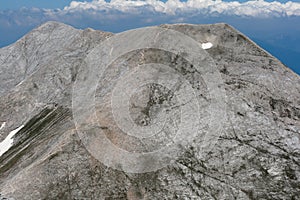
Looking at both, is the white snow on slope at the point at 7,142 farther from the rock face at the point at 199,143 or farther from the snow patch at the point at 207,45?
the snow patch at the point at 207,45

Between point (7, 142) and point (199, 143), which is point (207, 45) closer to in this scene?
point (199, 143)

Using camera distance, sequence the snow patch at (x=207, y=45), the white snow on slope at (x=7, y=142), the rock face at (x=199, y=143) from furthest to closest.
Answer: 1. the white snow on slope at (x=7, y=142)
2. the snow patch at (x=207, y=45)
3. the rock face at (x=199, y=143)

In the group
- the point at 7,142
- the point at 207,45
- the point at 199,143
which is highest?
the point at 207,45

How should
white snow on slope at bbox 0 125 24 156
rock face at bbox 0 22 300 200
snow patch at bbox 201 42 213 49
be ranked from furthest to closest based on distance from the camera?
white snow on slope at bbox 0 125 24 156
snow patch at bbox 201 42 213 49
rock face at bbox 0 22 300 200

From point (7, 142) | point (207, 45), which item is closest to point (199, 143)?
point (207, 45)

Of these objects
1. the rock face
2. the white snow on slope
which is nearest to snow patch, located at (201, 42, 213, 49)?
the rock face

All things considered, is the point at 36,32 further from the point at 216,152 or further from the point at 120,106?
the point at 216,152

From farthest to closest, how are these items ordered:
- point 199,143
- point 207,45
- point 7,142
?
point 7,142, point 207,45, point 199,143

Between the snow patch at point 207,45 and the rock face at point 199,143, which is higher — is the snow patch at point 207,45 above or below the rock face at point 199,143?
above

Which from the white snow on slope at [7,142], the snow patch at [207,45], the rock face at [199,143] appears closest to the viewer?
the rock face at [199,143]

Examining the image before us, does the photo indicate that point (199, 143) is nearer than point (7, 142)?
Yes

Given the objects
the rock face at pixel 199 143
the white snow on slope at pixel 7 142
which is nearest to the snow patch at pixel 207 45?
the rock face at pixel 199 143

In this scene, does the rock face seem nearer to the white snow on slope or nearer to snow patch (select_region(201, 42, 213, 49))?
snow patch (select_region(201, 42, 213, 49))
